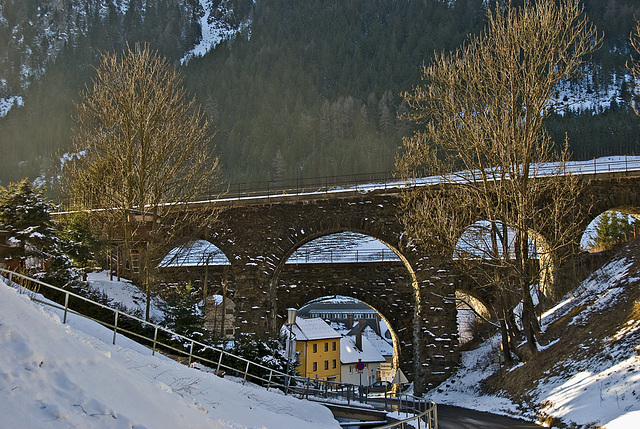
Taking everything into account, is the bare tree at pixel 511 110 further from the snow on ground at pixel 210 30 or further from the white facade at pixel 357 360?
the snow on ground at pixel 210 30

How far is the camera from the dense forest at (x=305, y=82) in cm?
7112

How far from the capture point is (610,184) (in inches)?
837

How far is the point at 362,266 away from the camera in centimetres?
2591

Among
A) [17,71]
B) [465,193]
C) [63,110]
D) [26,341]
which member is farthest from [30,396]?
[17,71]

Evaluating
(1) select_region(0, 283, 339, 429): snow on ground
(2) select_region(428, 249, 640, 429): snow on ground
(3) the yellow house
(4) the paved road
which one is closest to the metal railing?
(2) select_region(428, 249, 640, 429): snow on ground

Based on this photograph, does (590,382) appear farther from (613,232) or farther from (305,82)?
(305,82)

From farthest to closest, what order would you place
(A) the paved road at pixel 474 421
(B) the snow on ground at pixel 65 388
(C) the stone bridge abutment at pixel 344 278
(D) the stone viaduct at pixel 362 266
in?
1. (C) the stone bridge abutment at pixel 344 278
2. (D) the stone viaduct at pixel 362 266
3. (A) the paved road at pixel 474 421
4. (B) the snow on ground at pixel 65 388

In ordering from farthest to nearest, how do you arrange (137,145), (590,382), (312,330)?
(312,330) < (137,145) < (590,382)

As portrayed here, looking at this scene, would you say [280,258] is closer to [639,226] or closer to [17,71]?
[639,226]

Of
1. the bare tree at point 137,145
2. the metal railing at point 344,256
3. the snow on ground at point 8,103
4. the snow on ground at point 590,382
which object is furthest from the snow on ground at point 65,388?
the snow on ground at point 8,103

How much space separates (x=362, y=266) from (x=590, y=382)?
14.3 meters

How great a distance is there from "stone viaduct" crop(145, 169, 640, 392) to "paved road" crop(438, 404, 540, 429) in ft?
17.2

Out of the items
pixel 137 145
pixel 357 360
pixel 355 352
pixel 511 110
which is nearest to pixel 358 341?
pixel 355 352

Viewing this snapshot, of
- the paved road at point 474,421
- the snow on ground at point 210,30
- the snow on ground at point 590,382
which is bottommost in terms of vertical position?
the paved road at point 474,421
